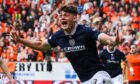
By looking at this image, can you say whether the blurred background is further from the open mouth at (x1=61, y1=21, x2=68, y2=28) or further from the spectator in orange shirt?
the open mouth at (x1=61, y1=21, x2=68, y2=28)

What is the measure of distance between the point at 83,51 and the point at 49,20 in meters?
16.4

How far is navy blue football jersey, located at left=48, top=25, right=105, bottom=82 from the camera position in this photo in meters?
8.77

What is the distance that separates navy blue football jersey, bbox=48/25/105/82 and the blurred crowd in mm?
11017

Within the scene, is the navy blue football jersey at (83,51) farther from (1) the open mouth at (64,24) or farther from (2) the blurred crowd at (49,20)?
(2) the blurred crowd at (49,20)

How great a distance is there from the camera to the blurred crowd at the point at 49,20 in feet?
70.6

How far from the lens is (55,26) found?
23.6 meters

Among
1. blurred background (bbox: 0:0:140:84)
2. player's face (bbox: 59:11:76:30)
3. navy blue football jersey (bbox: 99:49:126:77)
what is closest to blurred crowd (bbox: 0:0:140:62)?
blurred background (bbox: 0:0:140:84)

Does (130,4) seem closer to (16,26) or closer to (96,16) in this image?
(96,16)

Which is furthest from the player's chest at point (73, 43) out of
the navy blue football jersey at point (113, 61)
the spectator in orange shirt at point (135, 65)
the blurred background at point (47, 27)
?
the blurred background at point (47, 27)

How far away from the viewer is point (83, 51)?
28.8 feet

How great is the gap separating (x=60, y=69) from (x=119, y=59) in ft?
11.7

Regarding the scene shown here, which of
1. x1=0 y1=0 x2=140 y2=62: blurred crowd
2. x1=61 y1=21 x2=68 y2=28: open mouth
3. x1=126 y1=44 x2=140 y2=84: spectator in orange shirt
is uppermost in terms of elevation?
x1=61 y1=21 x2=68 y2=28: open mouth

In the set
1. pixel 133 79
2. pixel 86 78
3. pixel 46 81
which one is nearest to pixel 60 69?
pixel 46 81

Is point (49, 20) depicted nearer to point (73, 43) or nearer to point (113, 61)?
point (113, 61)
